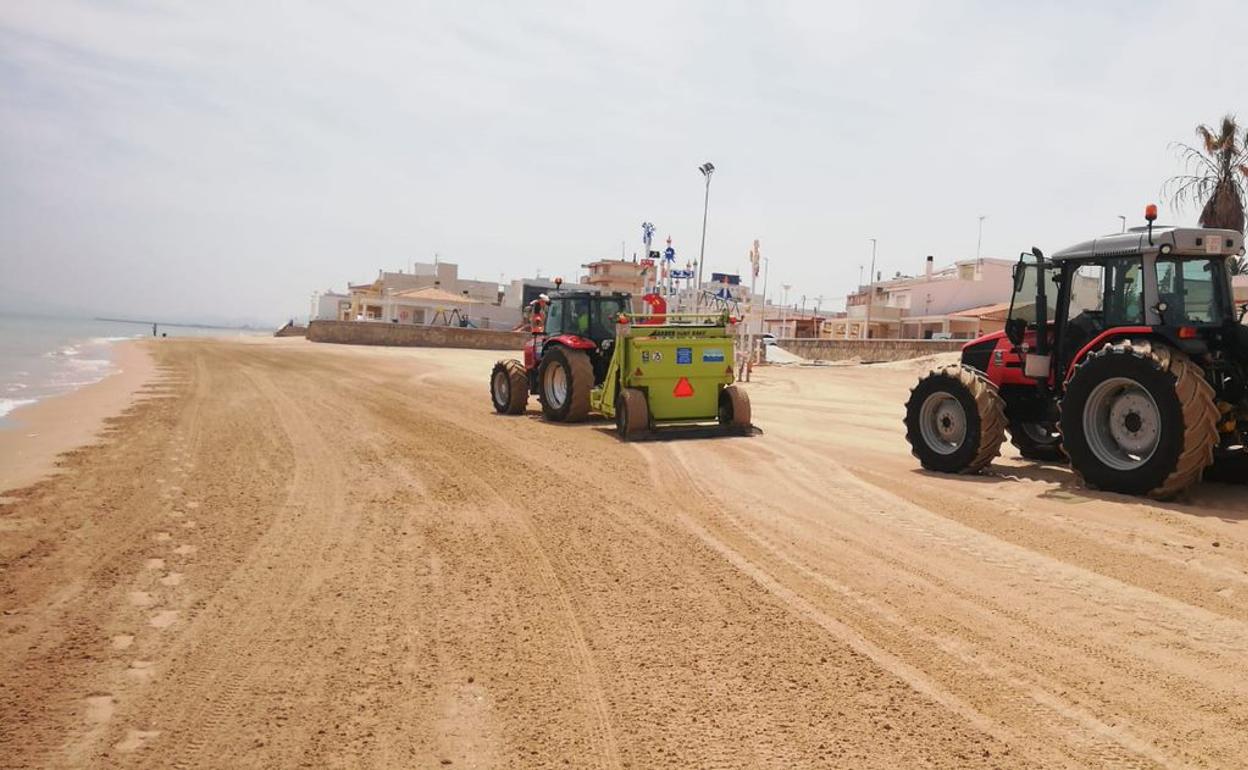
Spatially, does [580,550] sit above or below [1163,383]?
below

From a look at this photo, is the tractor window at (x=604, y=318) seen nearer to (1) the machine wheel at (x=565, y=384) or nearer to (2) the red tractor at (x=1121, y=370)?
(1) the machine wheel at (x=565, y=384)

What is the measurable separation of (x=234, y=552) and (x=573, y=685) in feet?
9.97

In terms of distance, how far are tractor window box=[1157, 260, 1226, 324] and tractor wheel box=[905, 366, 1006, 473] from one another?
1.76 metres

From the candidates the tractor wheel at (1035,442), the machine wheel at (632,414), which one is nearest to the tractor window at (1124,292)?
the tractor wheel at (1035,442)

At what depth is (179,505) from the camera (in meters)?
7.30

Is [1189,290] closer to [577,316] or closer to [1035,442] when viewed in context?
[1035,442]

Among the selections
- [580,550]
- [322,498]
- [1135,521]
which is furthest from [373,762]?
[1135,521]

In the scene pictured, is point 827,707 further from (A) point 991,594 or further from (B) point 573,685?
(A) point 991,594

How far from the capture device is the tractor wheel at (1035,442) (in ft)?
33.7

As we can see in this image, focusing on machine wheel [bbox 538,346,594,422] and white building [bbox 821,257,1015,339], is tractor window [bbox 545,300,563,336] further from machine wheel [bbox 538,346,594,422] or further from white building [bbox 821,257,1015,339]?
white building [bbox 821,257,1015,339]

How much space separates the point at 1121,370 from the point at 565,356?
26.4 feet

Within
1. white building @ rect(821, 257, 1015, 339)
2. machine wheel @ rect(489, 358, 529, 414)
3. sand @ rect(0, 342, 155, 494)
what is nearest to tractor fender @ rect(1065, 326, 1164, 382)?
machine wheel @ rect(489, 358, 529, 414)

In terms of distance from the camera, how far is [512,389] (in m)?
15.6

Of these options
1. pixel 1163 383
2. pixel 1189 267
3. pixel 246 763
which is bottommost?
pixel 246 763
